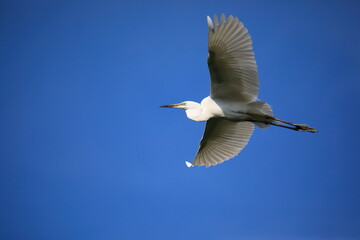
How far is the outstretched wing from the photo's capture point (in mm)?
3025

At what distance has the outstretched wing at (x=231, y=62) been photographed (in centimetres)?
303

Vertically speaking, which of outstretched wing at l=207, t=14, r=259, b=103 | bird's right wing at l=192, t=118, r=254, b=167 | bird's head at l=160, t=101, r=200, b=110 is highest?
outstretched wing at l=207, t=14, r=259, b=103

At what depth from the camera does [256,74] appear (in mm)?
3316

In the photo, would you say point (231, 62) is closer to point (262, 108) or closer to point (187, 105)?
point (262, 108)

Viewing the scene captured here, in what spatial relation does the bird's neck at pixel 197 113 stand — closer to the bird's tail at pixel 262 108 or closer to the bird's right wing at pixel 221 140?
the bird's right wing at pixel 221 140

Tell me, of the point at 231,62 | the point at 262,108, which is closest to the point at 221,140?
the point at 262,108

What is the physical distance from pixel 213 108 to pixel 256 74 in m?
0.58

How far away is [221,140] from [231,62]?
111 cm

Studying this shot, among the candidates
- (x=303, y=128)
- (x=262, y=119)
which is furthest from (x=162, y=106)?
(x=303, y=128)

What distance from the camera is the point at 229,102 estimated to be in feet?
12.0

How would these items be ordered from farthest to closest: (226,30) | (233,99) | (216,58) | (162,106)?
(162,106)
(233,99)
(216,58)
(226,30)

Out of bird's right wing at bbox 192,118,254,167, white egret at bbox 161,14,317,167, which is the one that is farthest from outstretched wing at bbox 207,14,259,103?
bird's right wing at bbox 192,118,254,167

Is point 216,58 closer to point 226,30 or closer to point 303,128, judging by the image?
point 226,30

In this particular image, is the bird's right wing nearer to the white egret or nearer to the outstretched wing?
the white egret
